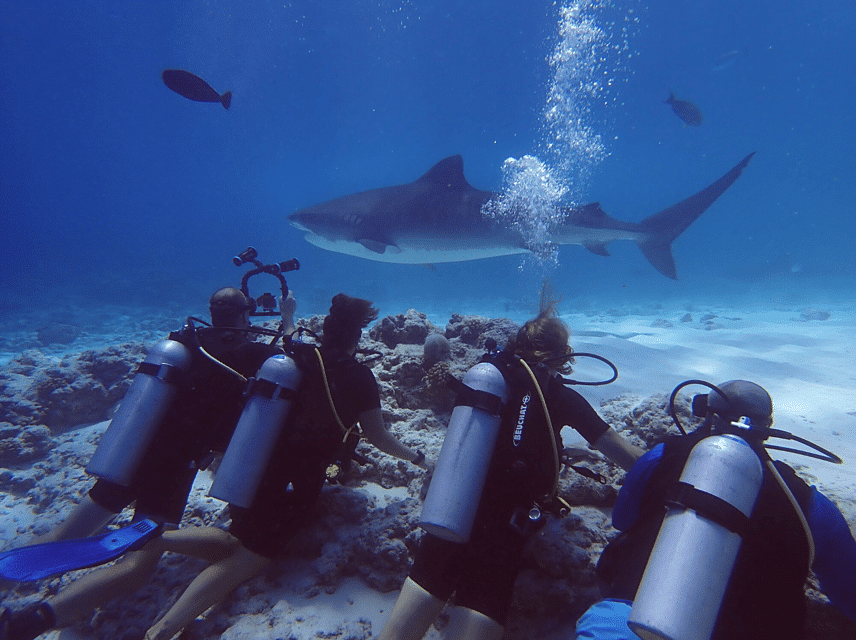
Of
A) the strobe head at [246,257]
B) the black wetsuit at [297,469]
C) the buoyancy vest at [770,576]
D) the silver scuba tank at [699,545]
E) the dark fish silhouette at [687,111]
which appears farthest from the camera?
the dark fish silhouette at [687,111]

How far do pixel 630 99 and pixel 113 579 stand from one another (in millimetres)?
73856

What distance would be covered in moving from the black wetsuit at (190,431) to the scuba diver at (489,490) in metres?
1.70

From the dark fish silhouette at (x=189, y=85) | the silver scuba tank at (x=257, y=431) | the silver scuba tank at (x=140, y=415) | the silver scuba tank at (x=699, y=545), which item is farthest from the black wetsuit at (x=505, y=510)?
the dark fish silhouette at (x=189, y=85)

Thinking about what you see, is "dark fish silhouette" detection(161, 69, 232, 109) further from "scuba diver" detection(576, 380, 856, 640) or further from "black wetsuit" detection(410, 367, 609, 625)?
"scuba diver" detection(576, 380, 856, 640)

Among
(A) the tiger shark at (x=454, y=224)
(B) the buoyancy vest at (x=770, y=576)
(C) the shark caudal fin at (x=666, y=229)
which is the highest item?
(C) the shark caudal fin at (x=666, y=229)

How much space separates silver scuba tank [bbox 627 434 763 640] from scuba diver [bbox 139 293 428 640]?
1791mm

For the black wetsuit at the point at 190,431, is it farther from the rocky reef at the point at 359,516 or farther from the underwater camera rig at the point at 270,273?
the underwater camera rig at the point at 270,273

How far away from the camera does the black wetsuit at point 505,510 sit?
196 centimetres

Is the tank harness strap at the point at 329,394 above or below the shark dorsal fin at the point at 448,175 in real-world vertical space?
below

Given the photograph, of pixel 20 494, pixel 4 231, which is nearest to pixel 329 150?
pixel 4 231

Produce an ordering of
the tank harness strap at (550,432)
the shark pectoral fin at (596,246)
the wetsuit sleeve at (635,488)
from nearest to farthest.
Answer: the wetsuit sleeve at (635,488), the tank harness strap at (550,432), the shark pectoral fin at (596,246)

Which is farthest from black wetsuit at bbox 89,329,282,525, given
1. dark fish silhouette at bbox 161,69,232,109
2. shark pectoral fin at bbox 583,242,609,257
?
shark pectoral fin at bbox 583,242,609,257

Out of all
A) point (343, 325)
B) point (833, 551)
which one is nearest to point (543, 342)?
point (343, 325)

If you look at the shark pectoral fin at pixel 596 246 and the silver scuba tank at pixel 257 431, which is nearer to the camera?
the silver scuba tank at pixel 257 431
